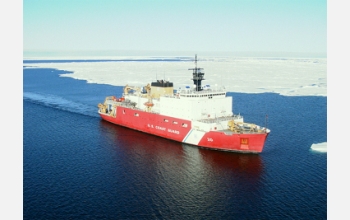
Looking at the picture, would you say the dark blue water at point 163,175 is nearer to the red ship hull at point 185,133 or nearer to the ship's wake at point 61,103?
the red ship hull at point 185,133

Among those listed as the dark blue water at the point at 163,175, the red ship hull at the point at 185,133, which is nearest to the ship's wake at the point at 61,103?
the dark blue water at the point at 163,175

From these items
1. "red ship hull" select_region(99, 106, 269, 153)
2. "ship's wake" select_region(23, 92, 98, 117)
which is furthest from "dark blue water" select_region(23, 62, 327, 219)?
"ship's wake" select_region(23, 92, 98, 117)

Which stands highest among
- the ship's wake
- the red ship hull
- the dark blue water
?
the ship's wake

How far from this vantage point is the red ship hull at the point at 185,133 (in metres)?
25.4

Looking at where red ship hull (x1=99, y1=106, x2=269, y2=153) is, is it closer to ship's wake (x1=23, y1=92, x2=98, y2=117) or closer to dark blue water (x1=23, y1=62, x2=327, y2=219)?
dark blue water (x1=23, y1=62, x2=327, y2=219)

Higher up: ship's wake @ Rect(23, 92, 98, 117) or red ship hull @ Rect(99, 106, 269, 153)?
ship's wake @ Rect(23, 92, 98, 117)

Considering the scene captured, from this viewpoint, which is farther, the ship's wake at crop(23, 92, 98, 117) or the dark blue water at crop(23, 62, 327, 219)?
the ship's wake at crop(23, 92, 98, 117)

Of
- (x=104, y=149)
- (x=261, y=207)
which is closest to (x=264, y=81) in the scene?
(x=104, y=149)

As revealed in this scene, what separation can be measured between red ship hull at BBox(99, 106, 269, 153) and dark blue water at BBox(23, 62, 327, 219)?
0.62 m

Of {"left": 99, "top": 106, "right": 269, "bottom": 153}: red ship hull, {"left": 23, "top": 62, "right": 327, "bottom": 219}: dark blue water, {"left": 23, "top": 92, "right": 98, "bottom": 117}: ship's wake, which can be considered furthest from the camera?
{"left": 23, "top": 92, "right": 98, "bottom": 117}: ship's wake

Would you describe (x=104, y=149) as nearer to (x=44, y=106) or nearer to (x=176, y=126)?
(x=176, y=126)

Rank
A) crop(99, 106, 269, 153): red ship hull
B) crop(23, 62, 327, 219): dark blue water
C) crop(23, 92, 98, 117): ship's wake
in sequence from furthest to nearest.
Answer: crop(23, 92, 98, 117): ship's wake → crop(99, 106, 269, 153): red ship hull → crop(23, 62, 327, 219): dark blue water

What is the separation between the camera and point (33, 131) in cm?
3162

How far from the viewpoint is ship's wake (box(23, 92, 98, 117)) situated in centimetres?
4064
